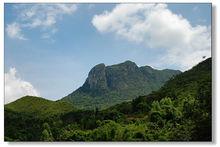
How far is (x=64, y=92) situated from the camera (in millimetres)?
6992

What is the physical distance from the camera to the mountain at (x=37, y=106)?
274 inches

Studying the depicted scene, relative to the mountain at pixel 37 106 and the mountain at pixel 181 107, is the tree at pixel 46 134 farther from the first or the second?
the mountain at pixel 181 107

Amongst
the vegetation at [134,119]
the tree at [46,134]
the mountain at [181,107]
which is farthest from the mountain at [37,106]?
the mountain at [181,107]

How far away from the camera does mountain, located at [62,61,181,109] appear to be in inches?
274

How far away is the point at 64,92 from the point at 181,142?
3.48 ft

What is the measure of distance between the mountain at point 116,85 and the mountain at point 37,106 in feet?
0.31

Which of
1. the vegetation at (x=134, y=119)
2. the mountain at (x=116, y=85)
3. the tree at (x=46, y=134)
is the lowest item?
the tree at (x=46, y=134)

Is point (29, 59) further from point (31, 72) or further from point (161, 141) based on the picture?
point (161, 141)

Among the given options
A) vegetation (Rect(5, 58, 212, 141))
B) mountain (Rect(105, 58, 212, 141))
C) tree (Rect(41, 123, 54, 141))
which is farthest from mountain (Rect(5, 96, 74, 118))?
mountain (Rect(105, 58, 212, 141))

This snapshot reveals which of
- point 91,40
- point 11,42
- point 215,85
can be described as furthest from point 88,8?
point 215,85

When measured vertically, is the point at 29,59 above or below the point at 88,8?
below

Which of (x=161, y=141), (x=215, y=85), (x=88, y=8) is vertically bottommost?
(x=161, y=141)

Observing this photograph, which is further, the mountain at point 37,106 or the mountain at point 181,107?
the mountain at point 37,106

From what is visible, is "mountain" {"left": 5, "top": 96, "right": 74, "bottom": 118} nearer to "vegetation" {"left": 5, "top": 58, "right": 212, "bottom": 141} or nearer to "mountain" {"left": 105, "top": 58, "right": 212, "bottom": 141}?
"vegetation" {"left": 5, "top": 58, "right": 212, "bottom": 141}
